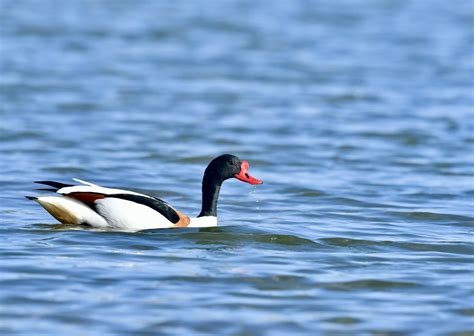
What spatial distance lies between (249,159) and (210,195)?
18.3 ft

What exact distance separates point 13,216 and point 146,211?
1.79 metres

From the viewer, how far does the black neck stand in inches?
497

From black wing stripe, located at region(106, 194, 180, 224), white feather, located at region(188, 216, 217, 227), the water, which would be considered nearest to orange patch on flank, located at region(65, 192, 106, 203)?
black wing stripe, located at region(106, 194, 180, 224)

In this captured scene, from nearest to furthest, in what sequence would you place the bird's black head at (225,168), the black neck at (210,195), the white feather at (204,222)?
the white feather at (204,222) < the black neck at (210,195) < the bird's black head at (225,168)

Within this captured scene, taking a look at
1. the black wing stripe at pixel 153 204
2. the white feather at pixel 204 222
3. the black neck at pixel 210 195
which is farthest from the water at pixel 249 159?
the black neck at pixel 210 195

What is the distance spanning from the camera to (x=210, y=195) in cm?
1266

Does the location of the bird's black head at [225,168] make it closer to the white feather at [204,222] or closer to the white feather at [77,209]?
the white feather at [204,222]

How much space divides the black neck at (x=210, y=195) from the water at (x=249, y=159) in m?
0.45

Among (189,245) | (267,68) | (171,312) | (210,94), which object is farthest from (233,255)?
(267,68)

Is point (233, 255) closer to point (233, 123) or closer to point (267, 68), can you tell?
point (233, 123)

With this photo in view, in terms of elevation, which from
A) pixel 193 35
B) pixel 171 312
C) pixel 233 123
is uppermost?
pixel 193 35

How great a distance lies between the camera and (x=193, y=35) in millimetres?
31828

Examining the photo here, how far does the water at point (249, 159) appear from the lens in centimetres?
946

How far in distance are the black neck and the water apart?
448 millimetres
